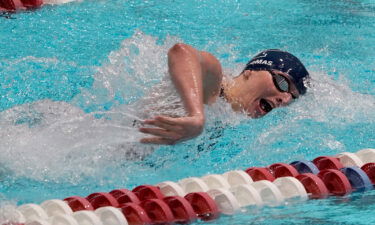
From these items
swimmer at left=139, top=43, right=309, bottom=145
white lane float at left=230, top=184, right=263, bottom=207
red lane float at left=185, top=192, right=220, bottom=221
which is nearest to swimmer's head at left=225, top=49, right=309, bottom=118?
swimmer at left=139, top=43, right=309, bottom=145

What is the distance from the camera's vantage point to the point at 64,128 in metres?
3.13

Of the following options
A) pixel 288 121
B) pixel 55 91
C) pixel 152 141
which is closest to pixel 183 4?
pixel 55 91

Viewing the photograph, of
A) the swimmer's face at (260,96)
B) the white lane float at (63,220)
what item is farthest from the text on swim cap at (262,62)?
the white lane float at (63,220)

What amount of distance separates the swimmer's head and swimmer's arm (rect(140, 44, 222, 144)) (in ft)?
0.51

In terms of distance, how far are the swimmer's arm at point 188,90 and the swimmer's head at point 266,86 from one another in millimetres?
155

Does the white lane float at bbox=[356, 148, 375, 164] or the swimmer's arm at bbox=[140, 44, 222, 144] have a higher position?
the swimmer's arm at bbox=[140, 44, 222, 144]

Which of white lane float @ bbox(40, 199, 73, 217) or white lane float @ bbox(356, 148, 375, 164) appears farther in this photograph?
white lane float @ bbox(356, 148, 375, 164)

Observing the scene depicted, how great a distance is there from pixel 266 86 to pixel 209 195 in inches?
37.7

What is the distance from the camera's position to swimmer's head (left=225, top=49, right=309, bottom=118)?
10.0ft

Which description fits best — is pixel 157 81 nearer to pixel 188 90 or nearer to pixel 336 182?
pixel 188 90

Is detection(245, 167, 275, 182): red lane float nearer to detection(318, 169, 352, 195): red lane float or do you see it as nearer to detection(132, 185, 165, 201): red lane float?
detection(318, 169, 352, 195): red lane float

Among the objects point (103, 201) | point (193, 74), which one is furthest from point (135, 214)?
point (193, 74)

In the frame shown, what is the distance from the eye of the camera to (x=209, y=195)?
225cm

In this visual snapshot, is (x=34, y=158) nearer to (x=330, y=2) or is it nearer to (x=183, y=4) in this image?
(x=183, y=4)
